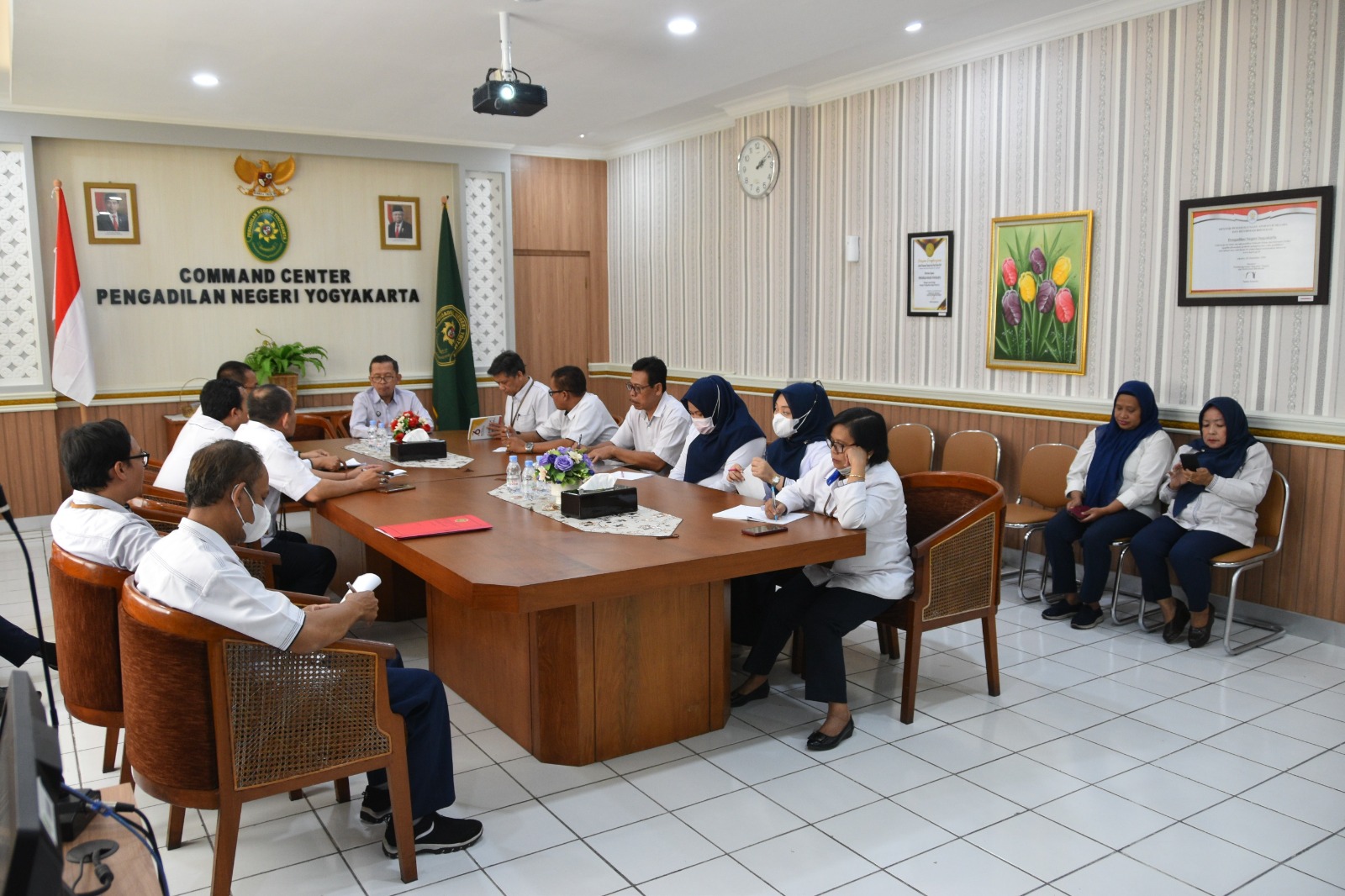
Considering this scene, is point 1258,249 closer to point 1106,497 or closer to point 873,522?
point 1106,497

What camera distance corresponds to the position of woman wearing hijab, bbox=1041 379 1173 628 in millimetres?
4926

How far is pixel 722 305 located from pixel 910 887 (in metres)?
6.09

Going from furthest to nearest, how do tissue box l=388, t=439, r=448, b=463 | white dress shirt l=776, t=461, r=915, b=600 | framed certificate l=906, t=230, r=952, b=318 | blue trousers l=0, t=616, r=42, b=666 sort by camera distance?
framed certificate l=906, t=230, r=952, b=318, tissue box l=388, t=439, r=448, b=463, blue trousers l=0, t=616, r=42, b=666, white dress shirt l=776, t=461, r=915, b=600

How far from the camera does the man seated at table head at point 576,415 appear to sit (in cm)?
600

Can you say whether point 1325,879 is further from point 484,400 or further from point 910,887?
point 484,400

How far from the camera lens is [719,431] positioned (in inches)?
190

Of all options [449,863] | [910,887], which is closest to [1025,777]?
[910,887]

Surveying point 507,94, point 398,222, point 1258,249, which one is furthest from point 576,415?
point 1258,249

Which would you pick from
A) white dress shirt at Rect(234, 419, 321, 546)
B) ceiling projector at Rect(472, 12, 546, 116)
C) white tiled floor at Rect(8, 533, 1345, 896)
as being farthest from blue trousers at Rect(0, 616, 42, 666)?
ceiling projector at Rect(472, 12, 546, 116)

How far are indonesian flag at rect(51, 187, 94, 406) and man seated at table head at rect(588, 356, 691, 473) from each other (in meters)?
4.24

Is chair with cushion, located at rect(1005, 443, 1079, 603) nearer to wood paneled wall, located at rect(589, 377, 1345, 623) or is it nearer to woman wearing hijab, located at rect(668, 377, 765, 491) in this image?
wood paneled wall, located at rect(589, 377, 1345, 623)

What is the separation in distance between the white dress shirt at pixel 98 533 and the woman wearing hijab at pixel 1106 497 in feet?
13.6

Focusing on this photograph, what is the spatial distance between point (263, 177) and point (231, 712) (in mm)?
6649

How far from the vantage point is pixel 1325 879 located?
2664mm
